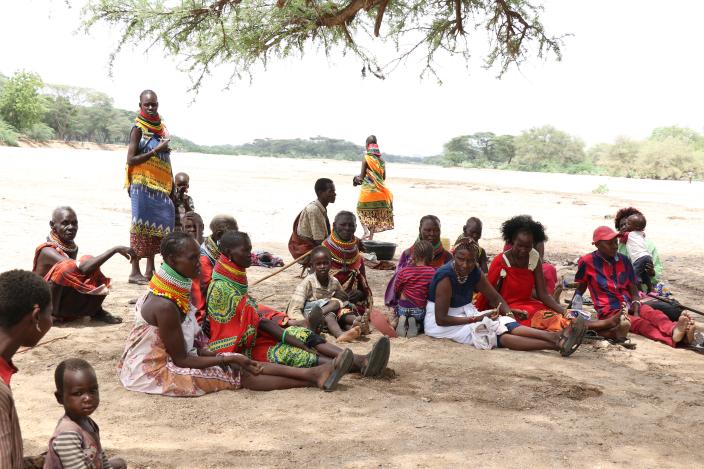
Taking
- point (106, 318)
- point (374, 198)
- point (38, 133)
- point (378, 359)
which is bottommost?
point (106, 318)

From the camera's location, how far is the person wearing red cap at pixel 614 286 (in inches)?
245

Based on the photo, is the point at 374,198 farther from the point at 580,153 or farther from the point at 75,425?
the point at 580,153

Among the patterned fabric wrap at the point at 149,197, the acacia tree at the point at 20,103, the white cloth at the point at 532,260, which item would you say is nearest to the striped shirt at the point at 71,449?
the white cloth at the point at 532,260

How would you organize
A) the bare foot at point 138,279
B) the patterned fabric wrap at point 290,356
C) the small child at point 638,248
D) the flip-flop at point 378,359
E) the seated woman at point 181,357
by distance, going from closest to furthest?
the seated woman at point 181,357 < the flip-flop at point 378,359 < the patterned fabric wrap at point 290,356 < the small child at point 638,248 < the bare foot at point 138,279

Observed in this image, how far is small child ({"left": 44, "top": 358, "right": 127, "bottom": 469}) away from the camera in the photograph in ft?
9.05

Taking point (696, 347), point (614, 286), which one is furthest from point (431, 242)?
point (696, 347)

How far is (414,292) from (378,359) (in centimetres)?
157

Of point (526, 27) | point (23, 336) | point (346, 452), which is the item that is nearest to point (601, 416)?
point (346, 452)

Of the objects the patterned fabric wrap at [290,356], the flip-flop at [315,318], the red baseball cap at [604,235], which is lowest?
the patterned fabric wrap at [290,356]

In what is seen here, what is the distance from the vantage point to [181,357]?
421 centimetres

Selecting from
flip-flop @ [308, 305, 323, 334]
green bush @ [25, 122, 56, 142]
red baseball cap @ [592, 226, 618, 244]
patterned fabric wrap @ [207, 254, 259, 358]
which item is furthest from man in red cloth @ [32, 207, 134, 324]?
green bush @ [25, 122, 56, 142]

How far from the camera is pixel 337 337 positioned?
5762 mm

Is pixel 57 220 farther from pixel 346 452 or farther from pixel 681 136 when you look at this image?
pixel 681 136

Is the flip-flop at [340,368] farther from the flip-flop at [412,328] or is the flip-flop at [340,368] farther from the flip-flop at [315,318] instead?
the flip-flop at [412,328]
